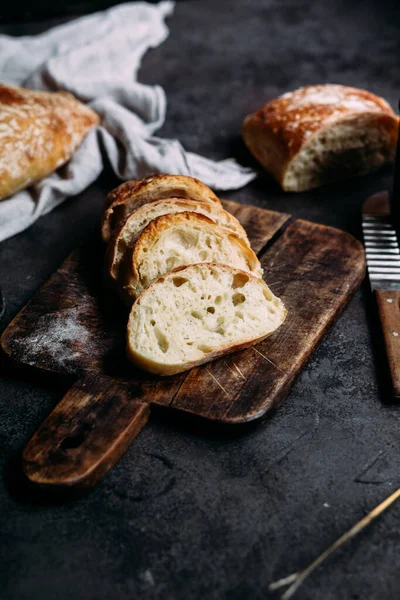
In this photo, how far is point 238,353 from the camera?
259 centimetres

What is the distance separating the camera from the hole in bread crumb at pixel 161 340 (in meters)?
2.47

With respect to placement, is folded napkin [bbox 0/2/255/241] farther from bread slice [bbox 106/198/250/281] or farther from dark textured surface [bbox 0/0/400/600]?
bread slice [bbox 106/198/250/281]

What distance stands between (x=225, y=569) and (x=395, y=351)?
1.05 meters

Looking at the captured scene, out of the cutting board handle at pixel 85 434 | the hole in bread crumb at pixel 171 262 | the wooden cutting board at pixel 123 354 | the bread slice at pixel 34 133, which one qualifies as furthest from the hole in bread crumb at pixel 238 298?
the bread slice at pixel 34 133

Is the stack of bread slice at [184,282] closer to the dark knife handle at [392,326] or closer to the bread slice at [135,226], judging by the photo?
the bread slice at [135,226]

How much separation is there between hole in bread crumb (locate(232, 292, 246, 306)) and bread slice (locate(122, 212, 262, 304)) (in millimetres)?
190

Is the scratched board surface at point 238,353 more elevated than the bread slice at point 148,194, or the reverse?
the bread slice at point 148,194

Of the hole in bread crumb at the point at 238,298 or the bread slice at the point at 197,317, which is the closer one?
the bread slice at the point at 197,317

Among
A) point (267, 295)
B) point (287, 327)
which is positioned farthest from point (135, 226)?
point (287, 327)

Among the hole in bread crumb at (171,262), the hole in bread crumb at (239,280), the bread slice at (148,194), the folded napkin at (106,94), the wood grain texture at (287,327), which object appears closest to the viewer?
the wood grain texture at (287,327)

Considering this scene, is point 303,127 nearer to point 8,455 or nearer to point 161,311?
point 161,311

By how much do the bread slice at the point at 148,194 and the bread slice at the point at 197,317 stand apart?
564 millimetres

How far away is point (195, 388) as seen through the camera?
2.45m

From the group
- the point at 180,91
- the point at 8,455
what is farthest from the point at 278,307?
the point at 180,91
